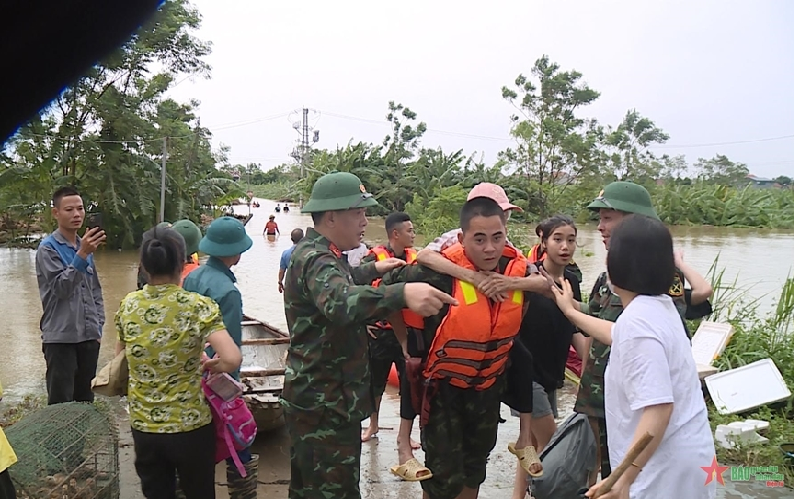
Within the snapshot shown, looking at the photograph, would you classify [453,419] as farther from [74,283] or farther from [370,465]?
[74,283]

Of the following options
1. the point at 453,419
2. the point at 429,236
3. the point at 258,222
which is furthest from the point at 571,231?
the point at 258,222

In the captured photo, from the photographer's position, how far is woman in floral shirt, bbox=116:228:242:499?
264 cm

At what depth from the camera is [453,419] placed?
2.91 metres

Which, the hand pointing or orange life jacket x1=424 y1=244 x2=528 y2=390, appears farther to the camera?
orange life jacket x1=424 y1=244 x2=528 y2=390

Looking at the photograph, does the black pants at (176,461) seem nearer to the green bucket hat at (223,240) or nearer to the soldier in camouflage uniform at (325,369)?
the soldier in camouflage uniform at (325,369)

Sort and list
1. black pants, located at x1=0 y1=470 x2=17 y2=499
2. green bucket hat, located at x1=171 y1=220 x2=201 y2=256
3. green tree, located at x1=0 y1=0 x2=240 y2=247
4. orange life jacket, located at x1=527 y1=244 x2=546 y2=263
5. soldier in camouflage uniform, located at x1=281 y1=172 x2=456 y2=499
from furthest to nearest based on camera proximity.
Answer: green tree, located at x1=0 y1=0 x2=240 y2=247 → green bucket hat, located at x1=171 y1=220 x2=201 y2=256 → orange life jacket, located at x1=527 y1=244 x2=546 y2=263 → soldier in camouflage uniform, located at x1=281 y1=172 x2=456 y2=499 → black pants, located at x1=0 y1=470 x2=17 y2=499

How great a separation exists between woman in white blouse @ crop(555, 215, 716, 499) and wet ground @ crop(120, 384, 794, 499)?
224 centimetres

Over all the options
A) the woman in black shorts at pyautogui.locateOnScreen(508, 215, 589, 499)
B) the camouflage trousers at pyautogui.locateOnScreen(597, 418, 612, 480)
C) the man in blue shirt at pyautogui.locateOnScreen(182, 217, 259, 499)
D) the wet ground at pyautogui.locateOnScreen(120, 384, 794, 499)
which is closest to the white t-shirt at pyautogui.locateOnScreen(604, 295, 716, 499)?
the camouflage trousers at pyautogui.locateOnScreen(597, 418, 612, 480)

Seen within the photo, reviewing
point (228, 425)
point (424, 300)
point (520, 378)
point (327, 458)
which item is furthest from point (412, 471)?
point (424, 300)

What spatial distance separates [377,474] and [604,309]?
87.0 inches

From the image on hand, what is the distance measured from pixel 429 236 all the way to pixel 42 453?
14.9 meters

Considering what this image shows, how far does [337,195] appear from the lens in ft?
8.50

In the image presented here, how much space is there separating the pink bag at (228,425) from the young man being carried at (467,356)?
82cm

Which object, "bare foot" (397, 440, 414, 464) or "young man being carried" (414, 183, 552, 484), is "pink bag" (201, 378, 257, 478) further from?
"young man being carried" (414, 183, 552, 484)
